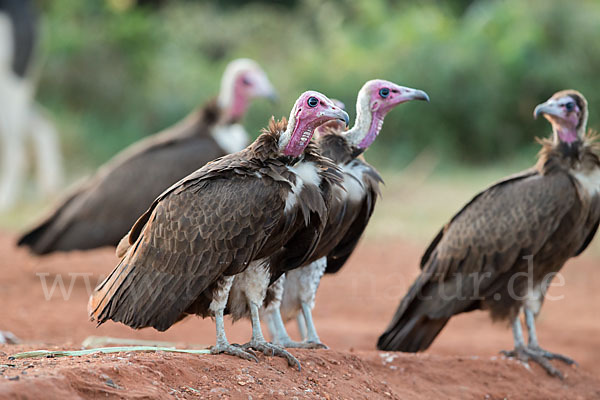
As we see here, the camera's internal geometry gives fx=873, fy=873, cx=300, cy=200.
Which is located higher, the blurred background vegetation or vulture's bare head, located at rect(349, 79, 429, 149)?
the blurred background vegetation

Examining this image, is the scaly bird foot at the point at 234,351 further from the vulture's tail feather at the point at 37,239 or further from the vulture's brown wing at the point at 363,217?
the vulture's tail feather at the point at 37,239

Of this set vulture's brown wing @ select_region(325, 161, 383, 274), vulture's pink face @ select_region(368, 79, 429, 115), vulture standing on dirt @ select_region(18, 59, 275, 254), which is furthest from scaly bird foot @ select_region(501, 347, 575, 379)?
vulture standing on dirt @ select_region(18, 59, 275, 254)

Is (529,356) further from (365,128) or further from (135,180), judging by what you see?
(135,180)

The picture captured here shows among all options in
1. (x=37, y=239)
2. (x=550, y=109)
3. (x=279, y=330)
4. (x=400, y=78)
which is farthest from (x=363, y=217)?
(x=400, y=78)

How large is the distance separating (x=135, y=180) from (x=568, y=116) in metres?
4.05

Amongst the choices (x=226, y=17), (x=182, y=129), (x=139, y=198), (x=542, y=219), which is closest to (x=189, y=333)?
(x=139, y=198)

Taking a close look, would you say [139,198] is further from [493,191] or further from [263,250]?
[263,250]

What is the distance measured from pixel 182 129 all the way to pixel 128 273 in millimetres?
4186

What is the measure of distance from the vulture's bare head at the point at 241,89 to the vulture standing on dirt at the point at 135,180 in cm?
1

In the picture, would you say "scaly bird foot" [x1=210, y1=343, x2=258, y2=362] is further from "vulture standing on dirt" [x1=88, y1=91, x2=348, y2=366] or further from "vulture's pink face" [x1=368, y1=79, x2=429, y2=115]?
"vulture's pink face" [x1=368, y1=79, x2=429, y2=115]

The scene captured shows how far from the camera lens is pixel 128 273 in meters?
4.17

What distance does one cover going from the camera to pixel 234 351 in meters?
4.14

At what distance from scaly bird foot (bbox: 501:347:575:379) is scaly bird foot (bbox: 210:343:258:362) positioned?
2093 millimetres

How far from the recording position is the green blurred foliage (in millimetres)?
16047
